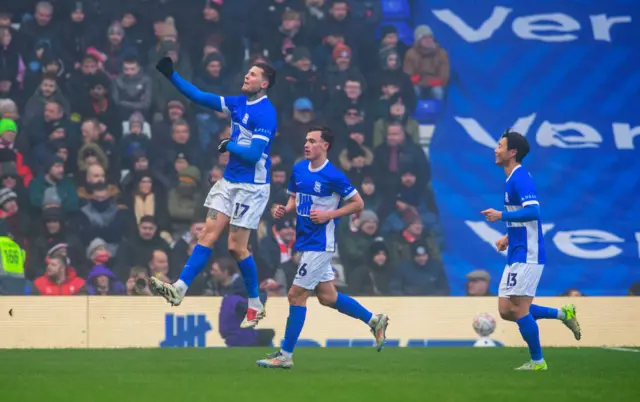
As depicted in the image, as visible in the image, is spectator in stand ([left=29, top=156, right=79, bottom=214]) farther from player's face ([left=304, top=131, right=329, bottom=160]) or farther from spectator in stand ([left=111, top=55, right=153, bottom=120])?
player's face ([left=304, top=131, right=329, bottom=160])

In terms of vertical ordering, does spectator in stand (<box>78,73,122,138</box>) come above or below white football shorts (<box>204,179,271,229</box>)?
above

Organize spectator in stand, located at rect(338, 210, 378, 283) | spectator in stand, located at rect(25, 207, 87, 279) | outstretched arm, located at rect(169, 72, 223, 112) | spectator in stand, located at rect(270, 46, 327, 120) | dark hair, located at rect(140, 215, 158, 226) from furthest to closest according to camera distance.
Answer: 1. spectator in stand, located at rect(270, 46, 327, 120)
2. spectator in stand, located at rect(338, 210, 378, 283)
3. dark hair, located at rect(140, 215, 158, 226)
4. spectator in stand, located at rect(25, 207, 87, 279)
5. outstretched arm, located at rect(169, 72, 223, 112)

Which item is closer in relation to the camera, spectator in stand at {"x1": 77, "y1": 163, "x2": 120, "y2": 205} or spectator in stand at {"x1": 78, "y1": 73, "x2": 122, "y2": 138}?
spectator in stand at {"x1": 77, "y1": 163, "x2": 120, "y2": 205}

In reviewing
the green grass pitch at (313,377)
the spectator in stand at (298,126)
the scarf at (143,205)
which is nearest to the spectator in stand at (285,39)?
the spectator in stand at (298,126)

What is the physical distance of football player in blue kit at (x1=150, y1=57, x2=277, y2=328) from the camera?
385 inches

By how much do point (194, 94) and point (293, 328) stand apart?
2168 mm

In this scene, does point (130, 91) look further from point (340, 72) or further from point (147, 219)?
point (340, 72)

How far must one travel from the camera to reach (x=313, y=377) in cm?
862

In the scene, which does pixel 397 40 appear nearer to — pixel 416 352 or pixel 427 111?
pixel 427 111

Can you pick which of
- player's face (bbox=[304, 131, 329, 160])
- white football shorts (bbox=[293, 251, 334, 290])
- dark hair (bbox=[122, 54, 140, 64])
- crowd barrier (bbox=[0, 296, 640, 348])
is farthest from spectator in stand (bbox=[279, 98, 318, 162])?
white football shorts (bbox=[293, 251, 334, 290])

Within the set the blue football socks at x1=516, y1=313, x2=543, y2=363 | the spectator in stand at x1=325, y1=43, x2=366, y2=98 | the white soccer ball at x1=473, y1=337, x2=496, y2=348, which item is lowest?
the white soccer ball at x1=473, y1=337, x2=496, y2=348

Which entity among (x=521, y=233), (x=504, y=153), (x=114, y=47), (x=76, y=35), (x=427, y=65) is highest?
(x=76, y=35)

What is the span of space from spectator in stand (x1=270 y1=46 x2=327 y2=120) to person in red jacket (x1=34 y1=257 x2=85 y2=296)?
3799 millimetres

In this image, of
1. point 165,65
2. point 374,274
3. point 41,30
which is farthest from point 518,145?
point 41,30
